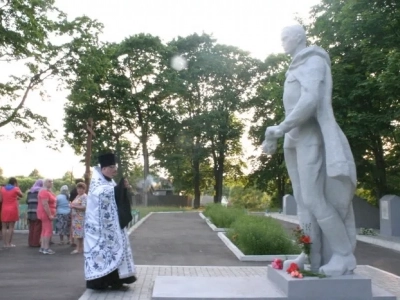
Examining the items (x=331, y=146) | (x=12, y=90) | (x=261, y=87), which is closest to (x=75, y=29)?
(x=12, y=90)

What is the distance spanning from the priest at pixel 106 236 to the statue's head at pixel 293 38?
301 cm

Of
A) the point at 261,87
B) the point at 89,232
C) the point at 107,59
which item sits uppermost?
the point at 261,87

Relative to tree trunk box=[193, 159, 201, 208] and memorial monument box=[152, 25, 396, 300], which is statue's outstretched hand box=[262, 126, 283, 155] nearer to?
memorial monument box=[152, 25, 396, 300]

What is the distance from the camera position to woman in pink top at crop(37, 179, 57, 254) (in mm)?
13094

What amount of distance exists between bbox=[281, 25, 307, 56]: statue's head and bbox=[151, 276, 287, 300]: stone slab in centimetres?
319

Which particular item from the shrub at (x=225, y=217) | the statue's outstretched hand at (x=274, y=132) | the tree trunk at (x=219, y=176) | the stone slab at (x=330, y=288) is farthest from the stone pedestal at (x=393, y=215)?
the tree trunk at (x=219, y=176)

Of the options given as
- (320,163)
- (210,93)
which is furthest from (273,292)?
(210,93)

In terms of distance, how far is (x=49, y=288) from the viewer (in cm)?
862

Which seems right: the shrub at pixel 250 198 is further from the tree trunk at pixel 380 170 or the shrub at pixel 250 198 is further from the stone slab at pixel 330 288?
the stone slab at pixel 330 288

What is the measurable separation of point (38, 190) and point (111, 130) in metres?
31.0

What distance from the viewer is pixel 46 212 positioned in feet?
43.2

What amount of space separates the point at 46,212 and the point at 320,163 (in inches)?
308

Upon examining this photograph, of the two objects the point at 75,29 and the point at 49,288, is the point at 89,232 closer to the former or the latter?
the point at 49,288

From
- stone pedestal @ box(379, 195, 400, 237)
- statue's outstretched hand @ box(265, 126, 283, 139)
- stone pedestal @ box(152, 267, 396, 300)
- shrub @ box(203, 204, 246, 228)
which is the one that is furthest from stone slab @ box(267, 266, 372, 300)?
shrub @ box(203, 204, 246, 228)
